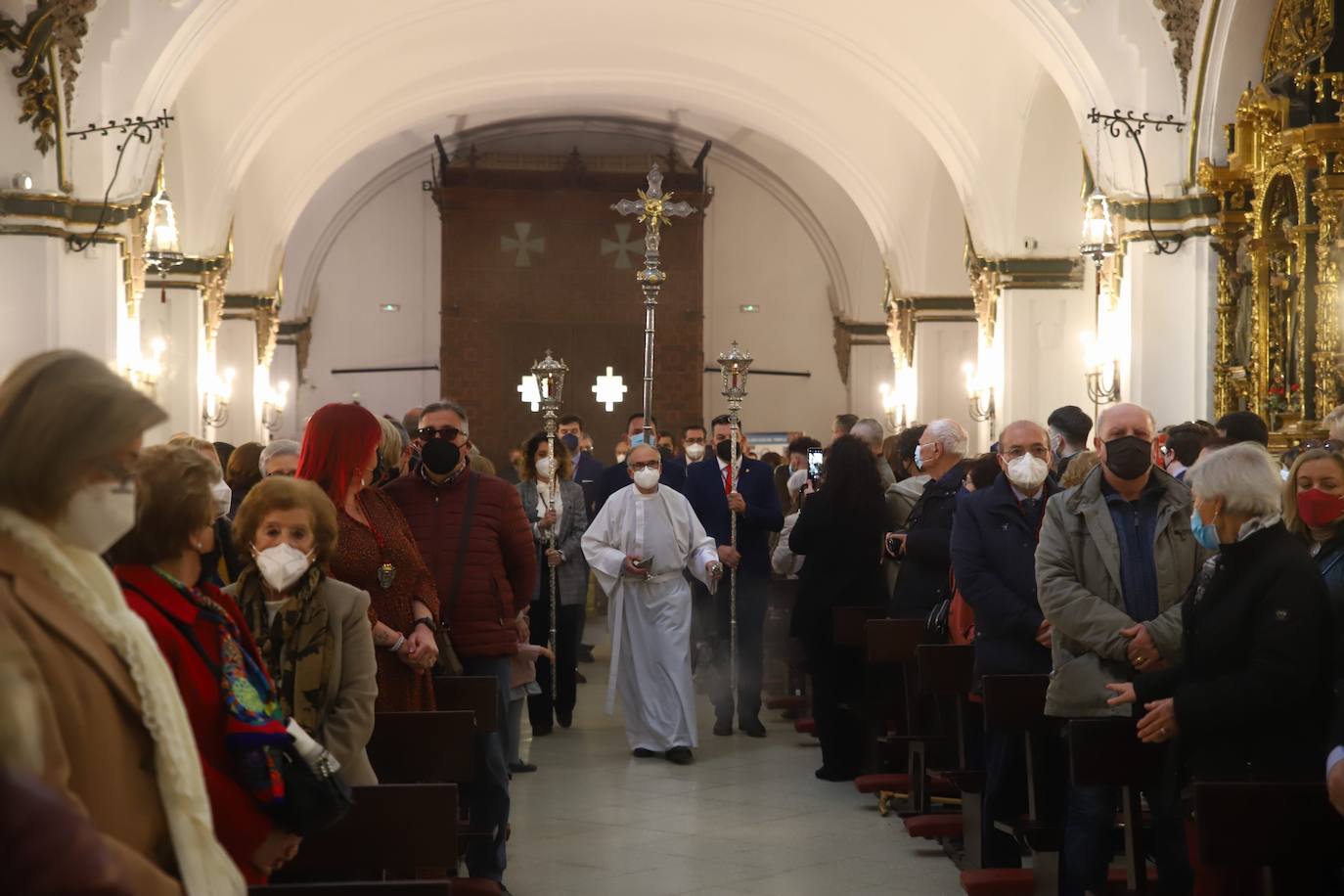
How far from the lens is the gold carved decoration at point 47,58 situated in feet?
37.0

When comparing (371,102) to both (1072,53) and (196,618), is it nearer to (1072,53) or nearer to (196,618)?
(1072,53)

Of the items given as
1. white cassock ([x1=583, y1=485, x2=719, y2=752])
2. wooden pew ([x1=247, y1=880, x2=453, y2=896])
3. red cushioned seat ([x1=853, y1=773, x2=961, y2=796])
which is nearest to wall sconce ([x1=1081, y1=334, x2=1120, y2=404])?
white cassock ([x1=583, y1=485, x2=719, y2=752])

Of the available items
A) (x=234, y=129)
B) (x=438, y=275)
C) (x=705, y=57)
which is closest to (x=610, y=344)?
(x=438, y=275)

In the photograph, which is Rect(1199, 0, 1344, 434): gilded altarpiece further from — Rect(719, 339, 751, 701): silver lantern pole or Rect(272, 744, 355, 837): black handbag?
Rect(272, 744, 355, 837): black handbag

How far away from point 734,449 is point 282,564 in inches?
251

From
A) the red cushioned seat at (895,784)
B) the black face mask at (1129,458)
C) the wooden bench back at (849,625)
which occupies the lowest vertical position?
the red cushioned seat at (895,784)

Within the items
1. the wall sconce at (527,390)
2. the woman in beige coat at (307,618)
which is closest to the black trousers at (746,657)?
the woman in beige coat at (307,618)

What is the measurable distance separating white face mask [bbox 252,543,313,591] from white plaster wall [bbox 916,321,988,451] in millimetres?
16671

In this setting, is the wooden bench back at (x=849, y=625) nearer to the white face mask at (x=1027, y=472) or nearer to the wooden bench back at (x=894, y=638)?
the wooden bench back at (x=894, y=638)

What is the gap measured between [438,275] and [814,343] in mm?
5960

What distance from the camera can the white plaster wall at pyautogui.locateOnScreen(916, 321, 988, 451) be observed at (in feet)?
66.7

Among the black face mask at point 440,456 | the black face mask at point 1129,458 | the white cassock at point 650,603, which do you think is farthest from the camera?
the white cassock at point 650,603

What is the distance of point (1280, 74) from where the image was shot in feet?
36.8

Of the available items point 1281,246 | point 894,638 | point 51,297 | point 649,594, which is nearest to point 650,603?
point 649,594
